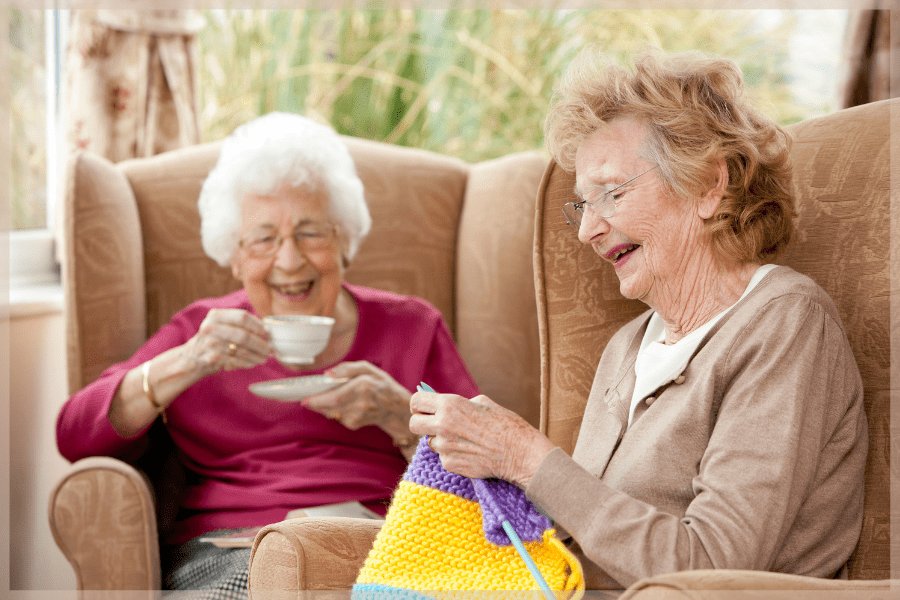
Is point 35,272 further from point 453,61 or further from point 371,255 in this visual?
point 453,61

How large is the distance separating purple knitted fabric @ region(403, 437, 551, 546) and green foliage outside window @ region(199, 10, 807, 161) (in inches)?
79.2

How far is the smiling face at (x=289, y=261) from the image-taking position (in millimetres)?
1664

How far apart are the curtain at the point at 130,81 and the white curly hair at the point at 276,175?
1.89 ft

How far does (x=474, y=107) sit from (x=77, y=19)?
137 cm

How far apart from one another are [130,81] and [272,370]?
1.11 metres

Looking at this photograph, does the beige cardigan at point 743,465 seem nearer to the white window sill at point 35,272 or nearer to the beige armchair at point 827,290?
the beige armchair at point 827,290

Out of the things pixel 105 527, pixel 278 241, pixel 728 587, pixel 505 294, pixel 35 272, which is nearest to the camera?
pixel 728 587

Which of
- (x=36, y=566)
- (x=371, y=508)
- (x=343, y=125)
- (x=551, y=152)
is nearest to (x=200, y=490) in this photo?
(x=371, y=508)

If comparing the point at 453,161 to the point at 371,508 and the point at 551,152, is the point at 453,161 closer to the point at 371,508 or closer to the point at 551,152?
the point at 551,152

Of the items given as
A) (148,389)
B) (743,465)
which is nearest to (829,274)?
(743,465)

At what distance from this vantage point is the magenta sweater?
5.13 feet

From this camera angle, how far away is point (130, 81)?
7.25 feet

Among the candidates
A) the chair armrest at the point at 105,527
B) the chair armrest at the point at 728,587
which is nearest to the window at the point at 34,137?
the chair armrest at the point at 105,527

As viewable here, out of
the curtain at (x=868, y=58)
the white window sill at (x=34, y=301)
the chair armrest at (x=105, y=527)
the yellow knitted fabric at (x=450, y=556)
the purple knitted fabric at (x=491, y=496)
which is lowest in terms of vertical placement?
the chair armrest at (x=105, y=527)
